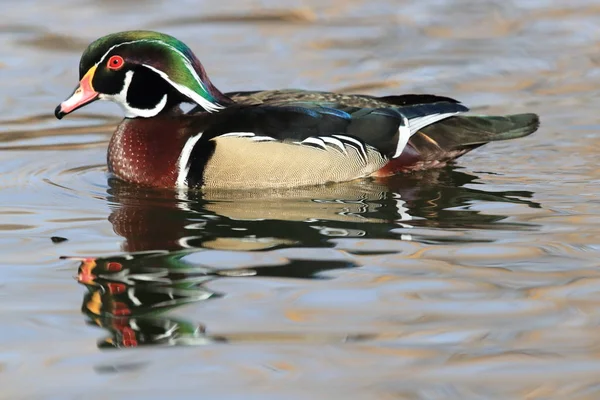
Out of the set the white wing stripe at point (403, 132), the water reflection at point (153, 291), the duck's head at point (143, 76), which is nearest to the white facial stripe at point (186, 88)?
the duck's head at point (143, 76)

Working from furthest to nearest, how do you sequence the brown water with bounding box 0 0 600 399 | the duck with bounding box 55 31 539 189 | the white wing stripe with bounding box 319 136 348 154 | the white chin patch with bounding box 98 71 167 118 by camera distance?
the white chin patch with bounding box 98 71 167 118 < the white wing stripe with bounding box 319 136 348 154 < the duck with bounding box 55 31 539 189 < the brown water with bounding box 0 0 600 399

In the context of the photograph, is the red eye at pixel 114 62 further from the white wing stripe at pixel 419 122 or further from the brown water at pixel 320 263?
the white wing stripe at pixel 419 122

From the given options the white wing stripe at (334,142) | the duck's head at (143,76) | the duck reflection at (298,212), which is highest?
the duck's head at (143,76)

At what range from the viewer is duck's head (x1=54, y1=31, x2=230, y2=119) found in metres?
7.39

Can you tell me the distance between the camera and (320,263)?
5.67m

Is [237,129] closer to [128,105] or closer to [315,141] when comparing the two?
[315,141]

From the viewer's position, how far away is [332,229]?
6.32 meters

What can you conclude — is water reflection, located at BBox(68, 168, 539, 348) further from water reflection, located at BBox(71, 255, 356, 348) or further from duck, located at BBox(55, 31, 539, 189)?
duck, located at BBox(55, 31, 539, 189)

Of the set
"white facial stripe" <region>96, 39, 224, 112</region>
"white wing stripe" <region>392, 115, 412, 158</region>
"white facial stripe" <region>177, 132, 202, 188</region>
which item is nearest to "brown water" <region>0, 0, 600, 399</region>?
"white facial stripe" <region>177, 132, 202, 188</region>

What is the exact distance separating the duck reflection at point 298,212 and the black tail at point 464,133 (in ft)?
0.46

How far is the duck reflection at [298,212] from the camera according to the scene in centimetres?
618

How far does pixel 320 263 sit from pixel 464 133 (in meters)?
2.38

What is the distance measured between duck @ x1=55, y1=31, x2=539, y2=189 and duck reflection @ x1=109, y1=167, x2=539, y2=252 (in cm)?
10

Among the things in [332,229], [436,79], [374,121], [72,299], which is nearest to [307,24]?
[436,79]
